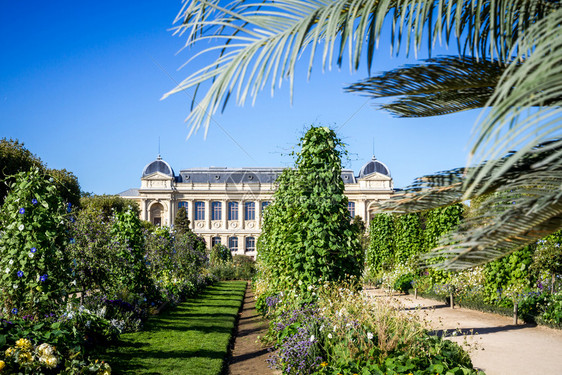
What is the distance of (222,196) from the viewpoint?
1918 inches

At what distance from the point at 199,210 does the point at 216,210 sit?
6.00 feet

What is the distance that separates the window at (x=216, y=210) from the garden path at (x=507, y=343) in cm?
4163

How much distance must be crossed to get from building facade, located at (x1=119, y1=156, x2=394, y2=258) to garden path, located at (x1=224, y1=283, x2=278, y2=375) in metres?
37.8

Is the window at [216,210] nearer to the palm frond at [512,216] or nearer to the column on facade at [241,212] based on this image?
the column on facade at [241,212]

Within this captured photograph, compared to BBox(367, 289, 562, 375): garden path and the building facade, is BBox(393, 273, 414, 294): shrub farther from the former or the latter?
the building facade

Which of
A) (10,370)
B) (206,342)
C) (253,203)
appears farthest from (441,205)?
(253,203)

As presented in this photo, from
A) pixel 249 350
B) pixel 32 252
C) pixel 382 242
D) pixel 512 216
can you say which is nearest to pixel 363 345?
pixel 249 350

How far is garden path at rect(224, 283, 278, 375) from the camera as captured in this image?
206 inches

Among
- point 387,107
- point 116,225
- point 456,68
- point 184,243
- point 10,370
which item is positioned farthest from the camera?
point 184,243

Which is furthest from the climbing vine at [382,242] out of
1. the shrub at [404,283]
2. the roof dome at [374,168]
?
the roof dome at [374,168]

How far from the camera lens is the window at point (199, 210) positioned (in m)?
49.3

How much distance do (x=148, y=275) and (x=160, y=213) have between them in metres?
40.6

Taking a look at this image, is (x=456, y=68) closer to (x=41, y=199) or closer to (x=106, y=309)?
(x=41, y=199)

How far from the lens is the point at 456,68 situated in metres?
2.22
